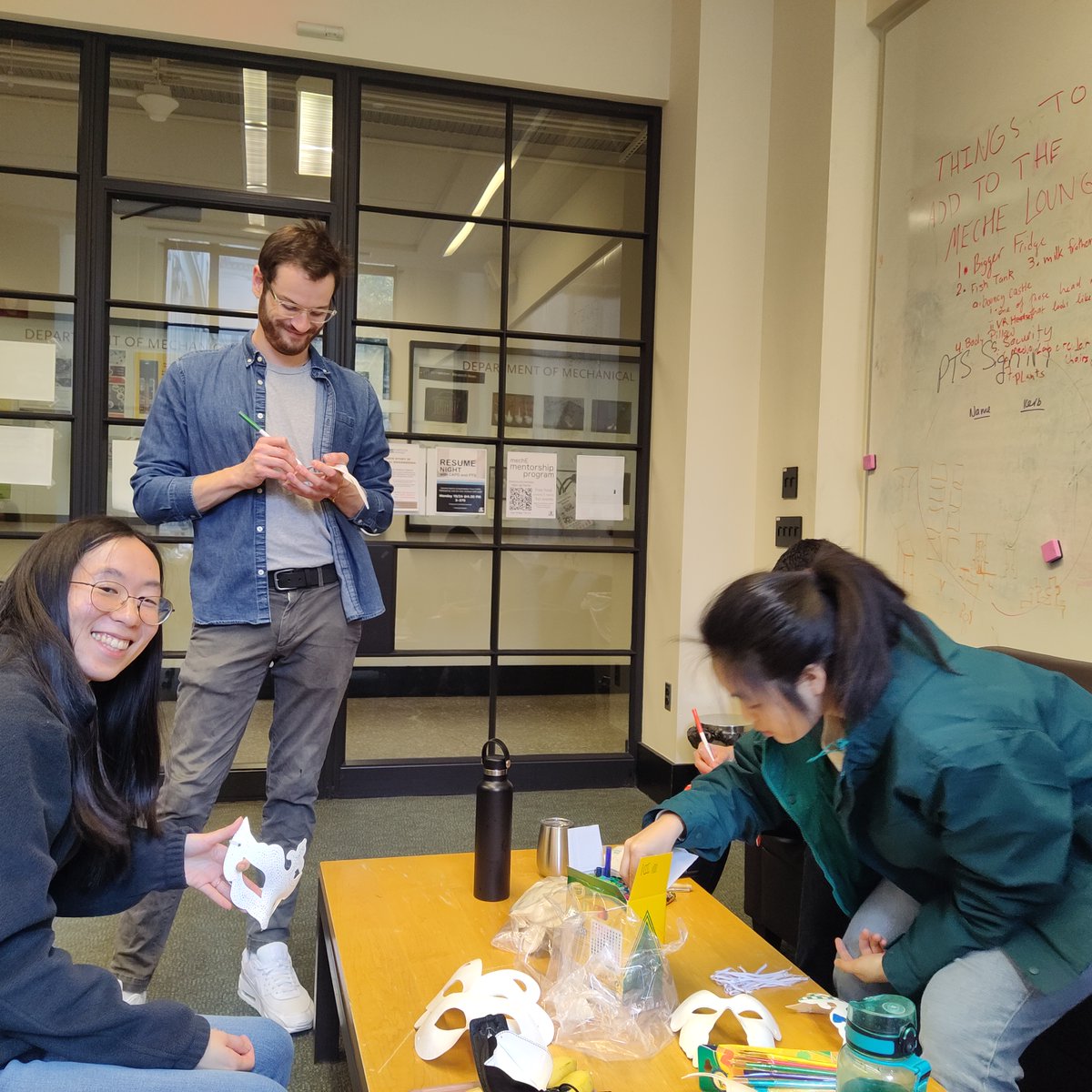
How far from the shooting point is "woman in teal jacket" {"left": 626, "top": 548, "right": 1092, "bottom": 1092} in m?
1.18

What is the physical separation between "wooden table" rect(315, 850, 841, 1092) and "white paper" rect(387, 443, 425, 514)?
74.6 inches

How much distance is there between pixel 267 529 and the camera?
1970 mm

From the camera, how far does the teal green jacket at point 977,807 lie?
1172mm

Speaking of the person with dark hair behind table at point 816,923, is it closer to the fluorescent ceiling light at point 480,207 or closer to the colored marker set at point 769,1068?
the colored marker set at point 769,1068

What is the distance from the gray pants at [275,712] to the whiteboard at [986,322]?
5.15 ft

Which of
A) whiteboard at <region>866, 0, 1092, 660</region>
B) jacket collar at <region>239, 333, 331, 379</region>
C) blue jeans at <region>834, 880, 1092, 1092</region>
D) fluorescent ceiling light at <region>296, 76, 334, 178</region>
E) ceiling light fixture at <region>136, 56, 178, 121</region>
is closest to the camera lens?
blue jeans at <region>834, 880, 1092, 1092</region>

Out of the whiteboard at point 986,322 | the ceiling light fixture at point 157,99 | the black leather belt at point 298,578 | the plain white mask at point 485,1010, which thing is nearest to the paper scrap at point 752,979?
the plain white mask at point 485,1010

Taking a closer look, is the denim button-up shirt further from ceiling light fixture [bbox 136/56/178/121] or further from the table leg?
ceiling light fixture [bbox 136/56/178/121]

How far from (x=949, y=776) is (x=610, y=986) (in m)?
0.49

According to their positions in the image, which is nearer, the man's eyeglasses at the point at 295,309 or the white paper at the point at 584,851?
the white paper at the point at 584,851

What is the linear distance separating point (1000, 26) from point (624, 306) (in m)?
1.61

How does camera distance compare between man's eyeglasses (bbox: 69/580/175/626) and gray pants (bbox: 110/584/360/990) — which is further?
gray pants (bbox: 110/584/360/990)

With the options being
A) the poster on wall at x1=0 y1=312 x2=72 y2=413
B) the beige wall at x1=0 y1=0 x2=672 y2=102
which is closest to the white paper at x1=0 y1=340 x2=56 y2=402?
the poster on wall at x1=0 y1=312 x2=72 y2=413

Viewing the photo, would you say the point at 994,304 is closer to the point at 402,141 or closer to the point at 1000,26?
the point at 1000,26
